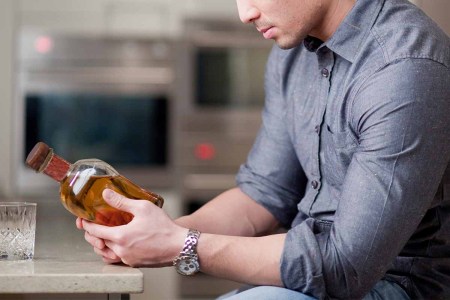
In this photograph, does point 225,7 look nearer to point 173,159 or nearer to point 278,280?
point 173,159

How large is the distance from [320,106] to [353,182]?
0.26 m

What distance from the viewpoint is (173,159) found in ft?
13.1

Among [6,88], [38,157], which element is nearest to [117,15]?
[6,88]

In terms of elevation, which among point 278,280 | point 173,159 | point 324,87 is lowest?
point 173,159

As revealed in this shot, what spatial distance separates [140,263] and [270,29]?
471mm

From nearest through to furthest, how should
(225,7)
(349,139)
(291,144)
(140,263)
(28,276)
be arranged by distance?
(28,276), (140,263), (349,139), (291,144), (225,7)

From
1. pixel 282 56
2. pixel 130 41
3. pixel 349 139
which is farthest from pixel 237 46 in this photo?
pixel 349 139

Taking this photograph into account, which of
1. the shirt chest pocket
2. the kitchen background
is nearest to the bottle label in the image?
the shirt chest pocket

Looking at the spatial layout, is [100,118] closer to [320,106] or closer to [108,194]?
[320,106]

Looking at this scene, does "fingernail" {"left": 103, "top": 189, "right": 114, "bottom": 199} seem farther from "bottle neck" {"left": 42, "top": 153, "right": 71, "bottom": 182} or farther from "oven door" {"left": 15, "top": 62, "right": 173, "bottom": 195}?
"oven door" {"left": 15, "top": 62, "right": 173, "bottom": 195}

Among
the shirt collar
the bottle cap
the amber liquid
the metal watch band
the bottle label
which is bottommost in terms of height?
the metal watch band

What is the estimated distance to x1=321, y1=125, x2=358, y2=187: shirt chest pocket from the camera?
148 centimetres

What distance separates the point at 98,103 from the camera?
3.97 meters

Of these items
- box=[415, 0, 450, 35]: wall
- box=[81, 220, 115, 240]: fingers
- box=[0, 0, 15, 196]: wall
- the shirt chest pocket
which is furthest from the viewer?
box=[0, 0, 15, 196]: wall
